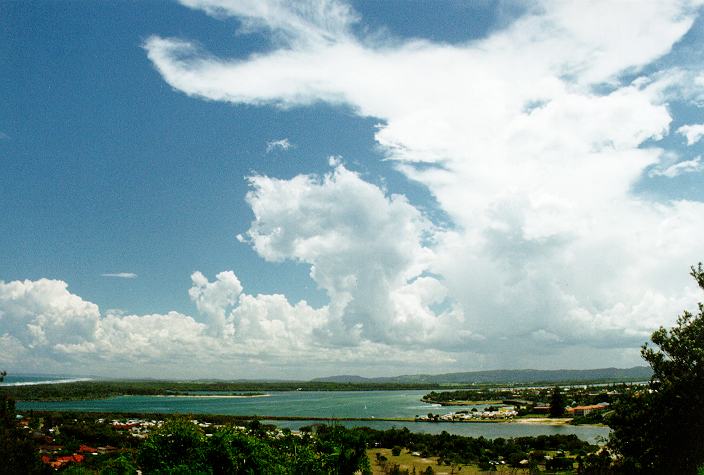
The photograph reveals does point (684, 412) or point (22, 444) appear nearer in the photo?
point (684, 412)

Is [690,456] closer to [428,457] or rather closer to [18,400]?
[428,457]

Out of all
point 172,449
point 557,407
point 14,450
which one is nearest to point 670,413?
point 172,449

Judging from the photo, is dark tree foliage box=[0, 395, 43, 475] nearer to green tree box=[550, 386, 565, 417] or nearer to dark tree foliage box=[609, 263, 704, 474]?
dark tree foliage box=[609, 263, 704, 474]

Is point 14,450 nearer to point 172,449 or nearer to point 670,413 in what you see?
point 172,449

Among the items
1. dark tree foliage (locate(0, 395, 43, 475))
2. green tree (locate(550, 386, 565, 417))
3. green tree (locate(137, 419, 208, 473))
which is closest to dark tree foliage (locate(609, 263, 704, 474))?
green tree (locate(137, 419, 208, 473))

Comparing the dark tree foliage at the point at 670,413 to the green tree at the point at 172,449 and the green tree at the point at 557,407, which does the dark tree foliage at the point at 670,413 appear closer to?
the green tree at the point at 172,449

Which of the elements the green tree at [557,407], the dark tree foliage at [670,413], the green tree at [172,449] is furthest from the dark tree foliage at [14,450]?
the green tree at [557,407]

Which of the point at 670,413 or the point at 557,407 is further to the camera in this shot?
the point at 557,407

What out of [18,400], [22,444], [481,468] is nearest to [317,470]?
[22,444]
